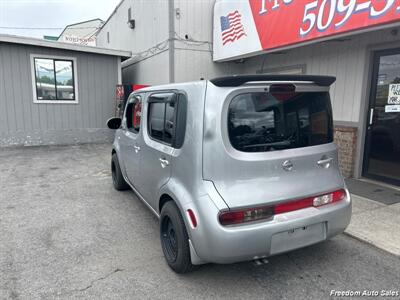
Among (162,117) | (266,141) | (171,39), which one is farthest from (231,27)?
(266,141)

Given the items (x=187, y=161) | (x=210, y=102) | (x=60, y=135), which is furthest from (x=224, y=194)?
(x=60, y=135)

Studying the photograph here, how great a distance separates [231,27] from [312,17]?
2923 mm

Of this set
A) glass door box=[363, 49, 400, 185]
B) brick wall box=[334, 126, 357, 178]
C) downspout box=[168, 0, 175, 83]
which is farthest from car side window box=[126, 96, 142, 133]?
downspout box=[168, 0, 175, 83]

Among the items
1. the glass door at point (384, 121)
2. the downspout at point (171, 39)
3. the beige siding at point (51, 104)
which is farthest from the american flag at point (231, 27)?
the beige siding at point (51, 104)

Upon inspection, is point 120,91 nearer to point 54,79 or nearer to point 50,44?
point 54,79

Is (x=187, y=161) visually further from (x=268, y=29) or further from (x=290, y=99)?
(x=268, y=29)

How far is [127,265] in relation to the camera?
2791 mm

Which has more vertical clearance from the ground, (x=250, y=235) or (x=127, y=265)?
(x=250, y=235)

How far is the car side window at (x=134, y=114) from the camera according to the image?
150 inches

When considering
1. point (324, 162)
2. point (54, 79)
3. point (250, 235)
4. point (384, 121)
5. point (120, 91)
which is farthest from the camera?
point (120, 91)

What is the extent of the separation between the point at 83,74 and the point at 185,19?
13.2 ft

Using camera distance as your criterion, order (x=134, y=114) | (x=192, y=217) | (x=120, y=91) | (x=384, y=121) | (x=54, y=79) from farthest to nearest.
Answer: (x=120, y=91)
(x=54, y=79)
(x=384, y=121)
(x=134, y=114)
(x=192, y=217)

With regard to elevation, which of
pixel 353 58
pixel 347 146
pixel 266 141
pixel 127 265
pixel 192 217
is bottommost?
pixel 127 265

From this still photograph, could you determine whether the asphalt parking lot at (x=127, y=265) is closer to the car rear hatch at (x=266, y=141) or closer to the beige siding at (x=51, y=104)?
the car rear hatch at (x=266, y=141)
